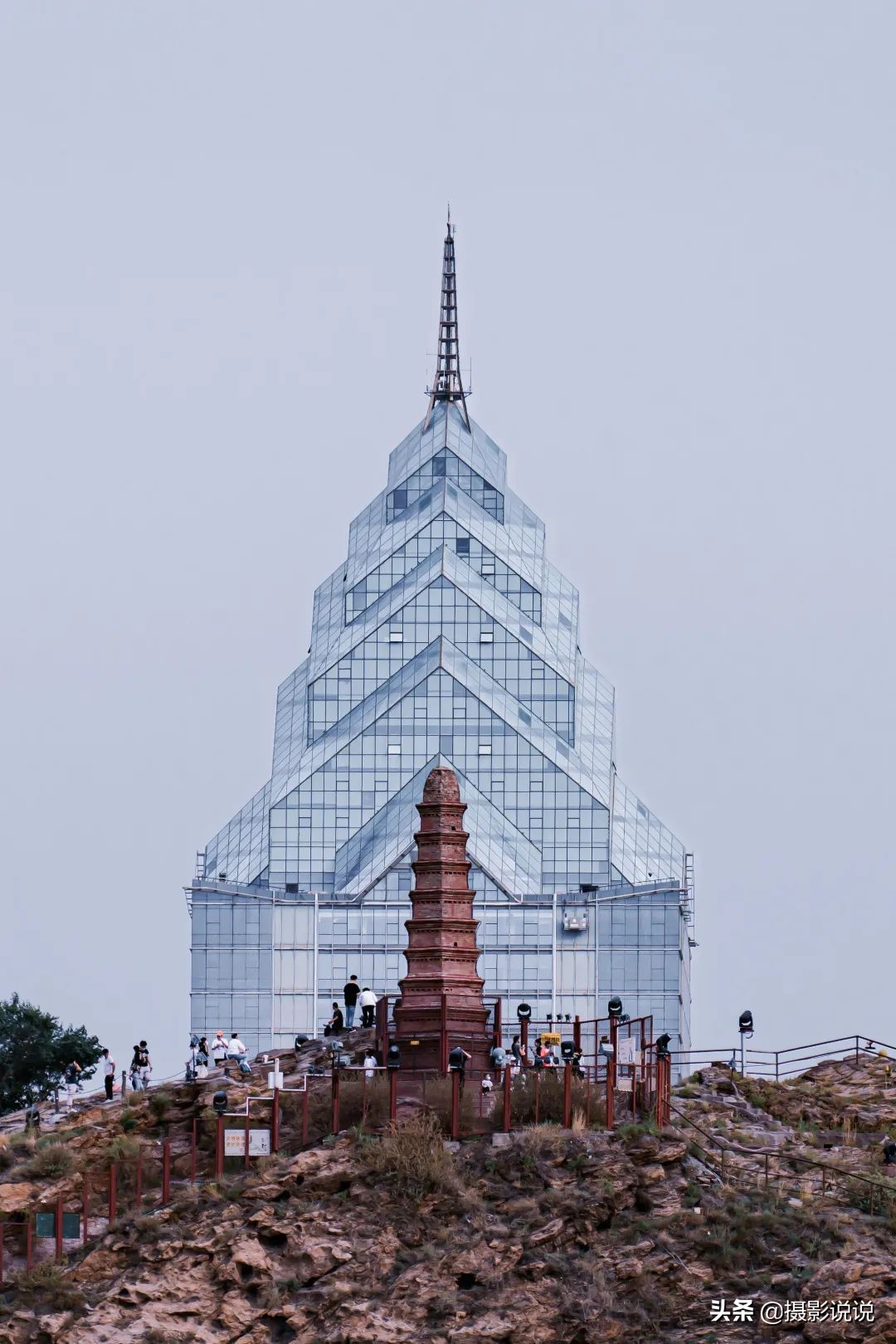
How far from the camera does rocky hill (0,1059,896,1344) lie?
344ft

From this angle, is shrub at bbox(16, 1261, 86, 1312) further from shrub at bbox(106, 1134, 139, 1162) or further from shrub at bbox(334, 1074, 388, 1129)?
shrub at bbox(334, 1074, 388, 1129)

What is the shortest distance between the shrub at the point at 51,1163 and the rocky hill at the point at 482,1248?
0.75m

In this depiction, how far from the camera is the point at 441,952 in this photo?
4547 inches

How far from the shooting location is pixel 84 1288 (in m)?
108

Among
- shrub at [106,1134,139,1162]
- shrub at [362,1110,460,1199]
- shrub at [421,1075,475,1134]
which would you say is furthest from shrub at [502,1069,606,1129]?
shrub at [106,1134,139,1162]

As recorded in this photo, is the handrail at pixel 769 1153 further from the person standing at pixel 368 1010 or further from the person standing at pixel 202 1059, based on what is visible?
the person standing at pixel 202 1059

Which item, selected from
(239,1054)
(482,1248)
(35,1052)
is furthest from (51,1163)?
(35,1052)

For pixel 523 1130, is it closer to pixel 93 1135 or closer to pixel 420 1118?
pixel 420 1118

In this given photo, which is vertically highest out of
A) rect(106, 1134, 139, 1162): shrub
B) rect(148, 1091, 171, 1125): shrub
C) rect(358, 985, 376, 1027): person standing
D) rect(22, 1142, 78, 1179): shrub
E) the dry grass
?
rect(358, 985, 376, 1027): person standing

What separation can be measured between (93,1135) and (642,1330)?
67.9 feet

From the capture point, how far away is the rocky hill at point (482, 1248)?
10475 centimetres

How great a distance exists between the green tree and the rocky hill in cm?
6114

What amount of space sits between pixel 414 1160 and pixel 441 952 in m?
8.58
